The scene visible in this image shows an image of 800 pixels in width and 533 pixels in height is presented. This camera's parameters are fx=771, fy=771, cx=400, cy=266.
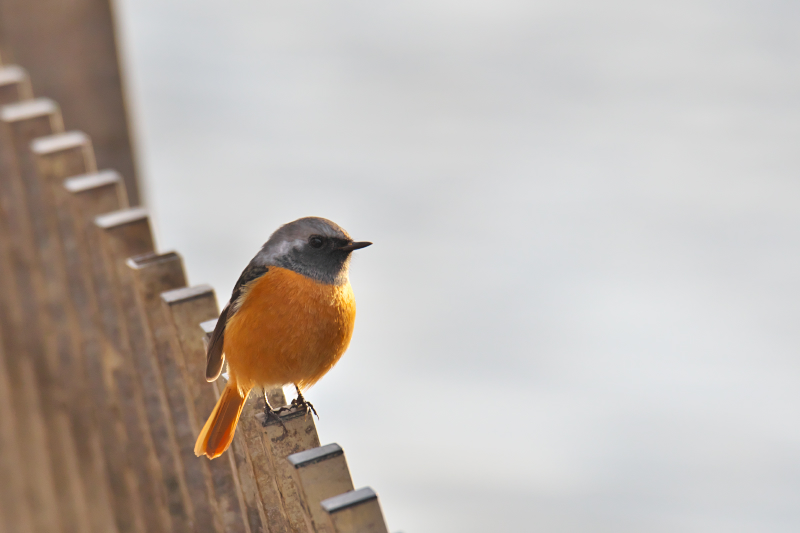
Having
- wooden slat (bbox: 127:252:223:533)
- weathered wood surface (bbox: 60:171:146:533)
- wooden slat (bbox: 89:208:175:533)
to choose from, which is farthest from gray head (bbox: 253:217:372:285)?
weathered wood surface (bbox: 60:171:146:533)

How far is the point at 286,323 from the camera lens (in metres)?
1.10

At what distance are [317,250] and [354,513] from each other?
1.48ft

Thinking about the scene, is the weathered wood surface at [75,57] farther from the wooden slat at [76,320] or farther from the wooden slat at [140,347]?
the wooden slat at [140,347]

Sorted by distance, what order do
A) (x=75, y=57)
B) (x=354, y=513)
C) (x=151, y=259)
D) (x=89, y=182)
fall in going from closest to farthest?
1. (x=354, y=513)
2. (x=151, y=259)
3. (x=89, y=182)
4. (x=75, y=57)

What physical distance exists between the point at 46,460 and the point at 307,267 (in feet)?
4.37

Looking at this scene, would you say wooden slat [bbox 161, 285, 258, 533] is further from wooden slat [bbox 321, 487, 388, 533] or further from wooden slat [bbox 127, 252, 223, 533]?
wooden slat [bbox 321, 487, 388, 533]

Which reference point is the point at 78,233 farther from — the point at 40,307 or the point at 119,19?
the point at 119,19

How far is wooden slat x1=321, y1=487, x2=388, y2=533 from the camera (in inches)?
30.6

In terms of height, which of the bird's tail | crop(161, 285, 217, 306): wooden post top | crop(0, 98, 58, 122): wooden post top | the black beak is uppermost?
crop(0, 98, 58, 122): wooden post top

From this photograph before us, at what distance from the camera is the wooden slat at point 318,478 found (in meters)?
0.85

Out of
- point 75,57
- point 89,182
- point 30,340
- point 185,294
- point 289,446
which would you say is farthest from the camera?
point 75,57

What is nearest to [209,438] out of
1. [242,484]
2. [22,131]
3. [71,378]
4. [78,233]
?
[242,484]

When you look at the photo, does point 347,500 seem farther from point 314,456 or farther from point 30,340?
point 30,340

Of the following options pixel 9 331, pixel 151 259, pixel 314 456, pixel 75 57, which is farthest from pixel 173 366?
pixel 75 57
